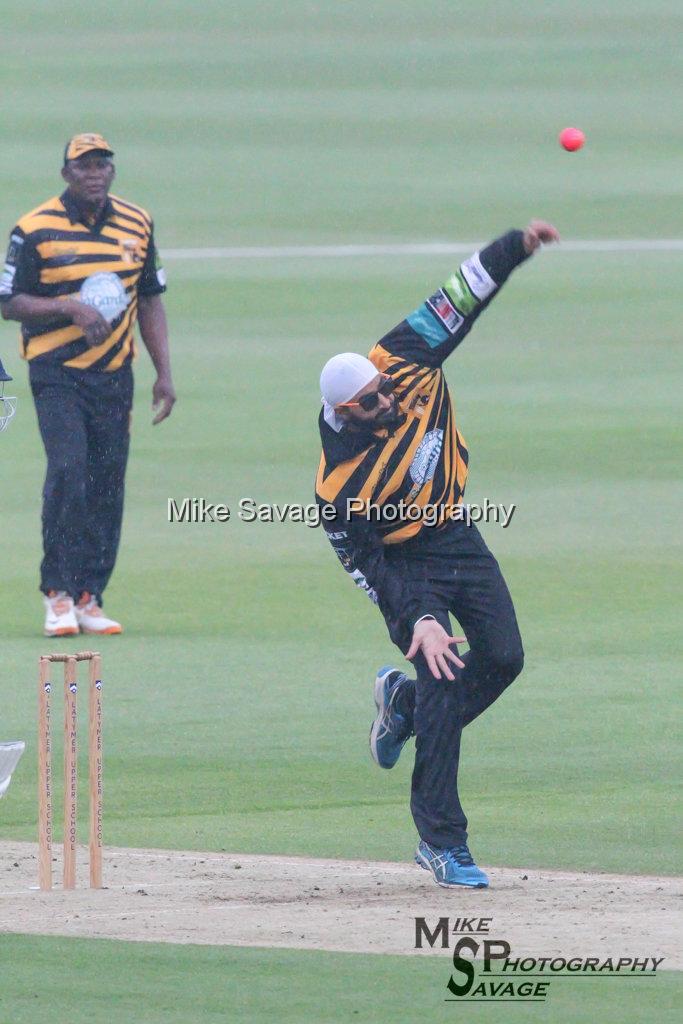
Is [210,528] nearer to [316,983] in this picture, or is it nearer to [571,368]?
[571,368]

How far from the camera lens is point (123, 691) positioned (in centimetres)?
1038

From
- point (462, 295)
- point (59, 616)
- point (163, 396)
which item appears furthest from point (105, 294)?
point (462, 295)

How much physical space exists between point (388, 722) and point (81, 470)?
3.82m

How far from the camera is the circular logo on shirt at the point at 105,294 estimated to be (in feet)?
37.3

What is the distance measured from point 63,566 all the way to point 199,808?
3.36m

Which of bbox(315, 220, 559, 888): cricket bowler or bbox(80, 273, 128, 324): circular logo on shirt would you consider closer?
bbox(315, 220, 559, 888): cricket bowler

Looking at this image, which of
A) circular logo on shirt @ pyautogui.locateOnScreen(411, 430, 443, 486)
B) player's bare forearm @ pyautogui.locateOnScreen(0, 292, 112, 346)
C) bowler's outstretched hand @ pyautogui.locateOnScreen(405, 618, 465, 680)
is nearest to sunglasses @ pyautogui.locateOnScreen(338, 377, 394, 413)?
circular logo on shirt @ pyautogui.locateOnScreen(411, 430, 443, 486)

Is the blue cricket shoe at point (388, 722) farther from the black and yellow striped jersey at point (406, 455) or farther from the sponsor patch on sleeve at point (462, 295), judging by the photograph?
the sponsor patch on sleeve at point (462, 295)

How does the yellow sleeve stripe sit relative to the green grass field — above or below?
above

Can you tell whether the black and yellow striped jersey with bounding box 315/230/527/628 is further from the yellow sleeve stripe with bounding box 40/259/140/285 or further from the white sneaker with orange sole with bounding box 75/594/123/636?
the white sneaker with orange sole with bounding box 75/594/123/636

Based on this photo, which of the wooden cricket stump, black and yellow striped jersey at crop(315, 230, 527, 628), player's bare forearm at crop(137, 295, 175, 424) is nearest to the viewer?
the wooden cricket stump

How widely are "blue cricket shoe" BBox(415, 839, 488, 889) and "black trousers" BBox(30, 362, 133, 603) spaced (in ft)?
14.9

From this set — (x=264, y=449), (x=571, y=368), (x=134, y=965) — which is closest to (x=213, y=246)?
(x=571, y=368)

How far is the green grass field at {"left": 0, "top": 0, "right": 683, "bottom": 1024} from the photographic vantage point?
8.27 m
